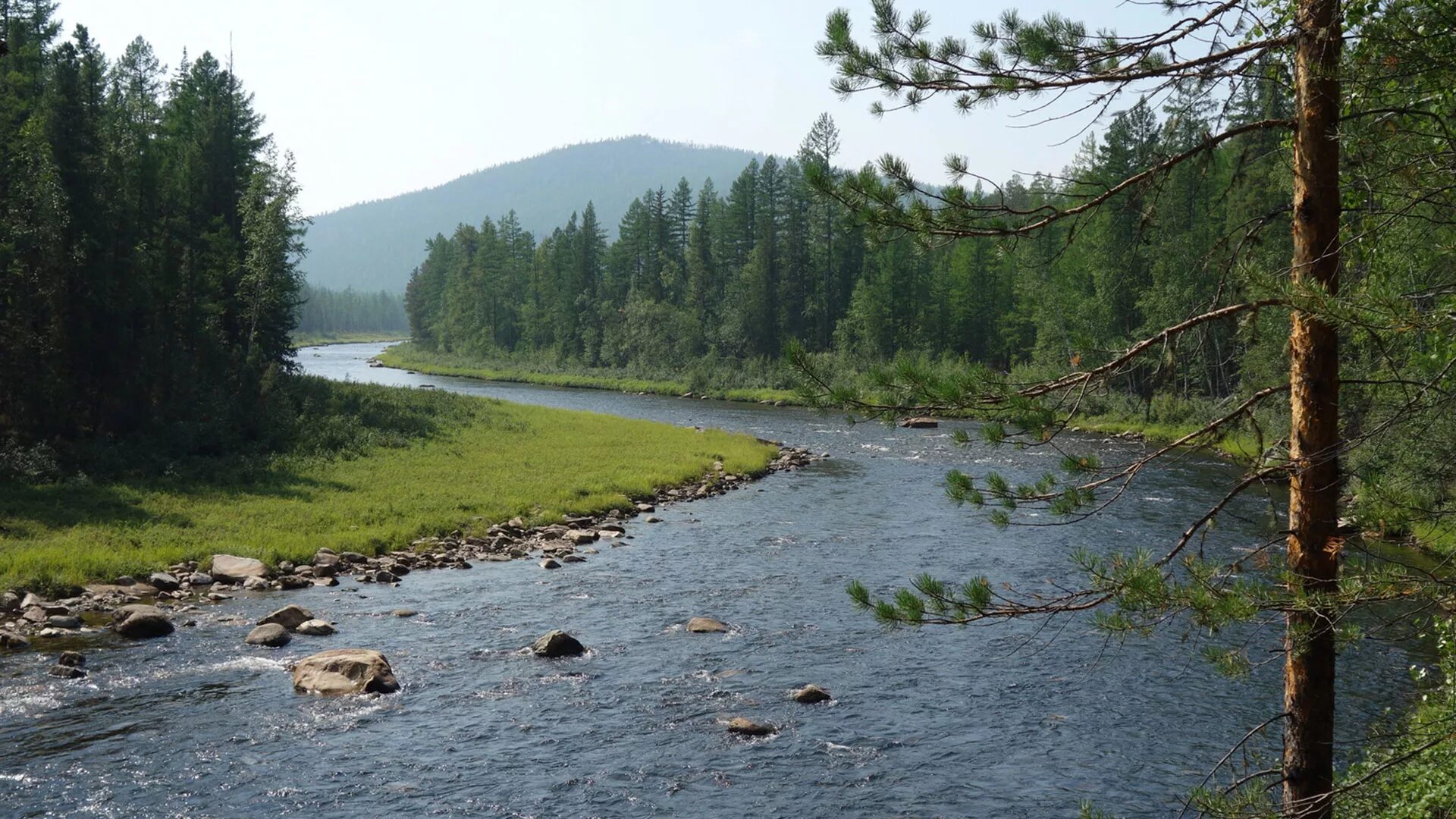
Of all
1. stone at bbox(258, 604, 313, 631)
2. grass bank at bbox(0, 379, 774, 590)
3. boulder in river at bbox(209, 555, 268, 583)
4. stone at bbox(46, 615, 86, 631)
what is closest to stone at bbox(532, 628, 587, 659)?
stone at bbox(258, 604, 313, 631)

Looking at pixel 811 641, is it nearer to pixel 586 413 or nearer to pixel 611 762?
pixel 611 762

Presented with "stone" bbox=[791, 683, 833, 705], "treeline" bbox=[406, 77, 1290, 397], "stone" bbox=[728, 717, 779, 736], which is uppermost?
"treeline" bbox=[406, 77, 1290, 397]

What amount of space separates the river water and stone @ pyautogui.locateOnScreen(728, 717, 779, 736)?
0.22 metres

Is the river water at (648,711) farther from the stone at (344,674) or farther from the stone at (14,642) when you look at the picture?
the stone at (14,642)

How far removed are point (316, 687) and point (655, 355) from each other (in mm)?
84698

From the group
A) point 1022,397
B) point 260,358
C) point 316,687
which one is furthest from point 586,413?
point 1022,397

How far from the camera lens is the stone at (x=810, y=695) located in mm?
15461

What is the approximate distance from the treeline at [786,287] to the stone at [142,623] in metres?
24.8

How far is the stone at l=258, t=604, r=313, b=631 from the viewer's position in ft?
61.5

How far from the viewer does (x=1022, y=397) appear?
6914mm

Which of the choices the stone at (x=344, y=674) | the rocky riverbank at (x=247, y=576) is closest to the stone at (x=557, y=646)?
the stone at (x=344, y=674)

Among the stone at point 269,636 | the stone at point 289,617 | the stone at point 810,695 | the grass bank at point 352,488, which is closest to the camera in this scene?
the stone at point 810,695

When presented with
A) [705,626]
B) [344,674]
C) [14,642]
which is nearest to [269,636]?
[344,674]

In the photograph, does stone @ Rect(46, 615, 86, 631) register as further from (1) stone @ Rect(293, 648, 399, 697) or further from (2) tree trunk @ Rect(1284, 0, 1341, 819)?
(2) tree trunk @ Rect(1284, 0, 1341, 819)
